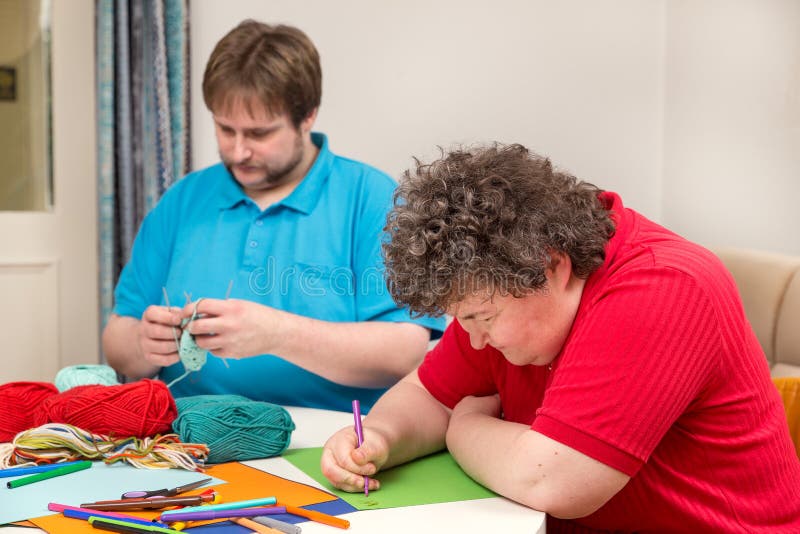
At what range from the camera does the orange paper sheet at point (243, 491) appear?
1.06 m

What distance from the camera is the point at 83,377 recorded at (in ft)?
5.33

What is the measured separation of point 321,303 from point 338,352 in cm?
16

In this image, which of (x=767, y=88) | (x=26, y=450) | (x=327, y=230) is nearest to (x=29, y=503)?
(x=26, y=450)

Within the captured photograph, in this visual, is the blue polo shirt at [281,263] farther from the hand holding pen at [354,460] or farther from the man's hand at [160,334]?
the hand holding pen at [354,460]

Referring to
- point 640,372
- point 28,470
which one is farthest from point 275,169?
point 640,372

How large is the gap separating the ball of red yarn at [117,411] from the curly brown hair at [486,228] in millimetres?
484

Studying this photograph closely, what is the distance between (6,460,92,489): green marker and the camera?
1200 mm

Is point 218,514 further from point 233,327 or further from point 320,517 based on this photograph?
point 233,327

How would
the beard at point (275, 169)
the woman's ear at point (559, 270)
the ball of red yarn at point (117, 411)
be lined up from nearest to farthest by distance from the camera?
the woman's ear at point (559, 270) < the ball of red yarn at point (117, 411) < the beard at point (275, 169)

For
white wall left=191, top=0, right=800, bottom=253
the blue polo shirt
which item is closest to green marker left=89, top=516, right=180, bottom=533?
the blue polo shirt

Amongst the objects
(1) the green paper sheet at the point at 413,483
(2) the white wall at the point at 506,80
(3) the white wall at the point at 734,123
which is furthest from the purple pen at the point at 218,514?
(2) the white wall at the point at 506,80

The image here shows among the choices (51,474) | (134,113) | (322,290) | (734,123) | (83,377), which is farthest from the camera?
(134,113)

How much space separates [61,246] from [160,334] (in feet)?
4.85

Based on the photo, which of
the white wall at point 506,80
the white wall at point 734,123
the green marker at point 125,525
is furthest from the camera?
the white wall at point 506,80
